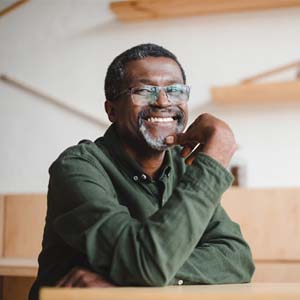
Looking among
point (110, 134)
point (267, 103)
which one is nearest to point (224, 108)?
point (267, 103)

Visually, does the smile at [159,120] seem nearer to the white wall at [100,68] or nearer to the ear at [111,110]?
the ear at [111,110]

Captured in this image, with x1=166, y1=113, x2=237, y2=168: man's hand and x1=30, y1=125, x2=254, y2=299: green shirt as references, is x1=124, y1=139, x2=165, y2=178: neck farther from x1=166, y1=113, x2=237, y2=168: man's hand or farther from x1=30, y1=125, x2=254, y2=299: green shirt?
x1=166, y1=113, x2=237, y2=168: man's hand

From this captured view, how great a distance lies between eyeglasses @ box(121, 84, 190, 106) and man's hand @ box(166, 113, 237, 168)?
0.45ft

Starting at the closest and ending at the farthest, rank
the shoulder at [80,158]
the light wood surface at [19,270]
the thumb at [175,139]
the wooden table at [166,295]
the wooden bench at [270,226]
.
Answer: the wooden table at [166,295] < the shoulder at [80,158] < the thumb at [175,139] < the light wood surface at [19,270] < the wooden bench at [270,226]

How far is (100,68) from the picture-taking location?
10.7 ft

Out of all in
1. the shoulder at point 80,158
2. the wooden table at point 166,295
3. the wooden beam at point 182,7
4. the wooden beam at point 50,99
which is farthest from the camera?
the wooden beam at point 50,99

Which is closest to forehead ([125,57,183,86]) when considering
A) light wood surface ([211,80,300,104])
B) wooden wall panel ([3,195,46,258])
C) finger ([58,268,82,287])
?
finger ([58,268,82,287])

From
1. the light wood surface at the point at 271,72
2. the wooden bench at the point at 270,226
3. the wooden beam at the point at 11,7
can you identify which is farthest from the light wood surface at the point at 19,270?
the wooden beam at the point at 11,7

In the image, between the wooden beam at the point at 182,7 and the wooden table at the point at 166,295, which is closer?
the wooden table at the point at 166,295

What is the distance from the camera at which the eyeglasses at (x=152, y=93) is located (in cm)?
148

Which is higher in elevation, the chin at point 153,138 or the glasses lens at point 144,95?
the glasses lens at point 144,95

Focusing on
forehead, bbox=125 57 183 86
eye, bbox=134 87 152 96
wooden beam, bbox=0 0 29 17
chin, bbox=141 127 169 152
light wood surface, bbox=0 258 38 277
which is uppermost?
wooden beam, bbox=0 0 29 17

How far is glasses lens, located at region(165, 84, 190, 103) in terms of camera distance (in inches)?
58.8

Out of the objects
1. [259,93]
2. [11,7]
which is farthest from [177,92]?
[11,7]
